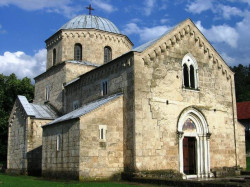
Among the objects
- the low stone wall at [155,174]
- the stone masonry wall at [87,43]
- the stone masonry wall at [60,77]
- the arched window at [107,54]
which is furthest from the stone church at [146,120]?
the arched window at [107,54]

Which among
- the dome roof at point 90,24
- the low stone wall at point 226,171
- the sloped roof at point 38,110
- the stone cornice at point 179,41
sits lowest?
the low stone wall at point 226,171

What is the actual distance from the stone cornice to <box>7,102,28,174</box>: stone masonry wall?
11597 millimetres

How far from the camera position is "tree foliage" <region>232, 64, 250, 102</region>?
6579 centimetres

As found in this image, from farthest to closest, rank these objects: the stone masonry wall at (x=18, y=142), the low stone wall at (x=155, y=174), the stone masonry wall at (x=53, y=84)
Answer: the stone masonry wall at (x=53, y=84)
the stone masonry wall at (x=18, y=142)
the low stone wall at (x=155, y=174)

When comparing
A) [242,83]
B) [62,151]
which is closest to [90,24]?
[62,151]

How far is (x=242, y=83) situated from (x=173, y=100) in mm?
59121

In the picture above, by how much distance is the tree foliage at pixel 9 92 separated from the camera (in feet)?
128

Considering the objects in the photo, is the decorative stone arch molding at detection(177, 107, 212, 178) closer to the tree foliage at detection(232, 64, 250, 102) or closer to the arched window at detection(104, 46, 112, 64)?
the arched window at detection(104, 46, 112, 64)

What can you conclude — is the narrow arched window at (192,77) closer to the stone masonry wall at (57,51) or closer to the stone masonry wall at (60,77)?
the stone masonry wall at (60,77)

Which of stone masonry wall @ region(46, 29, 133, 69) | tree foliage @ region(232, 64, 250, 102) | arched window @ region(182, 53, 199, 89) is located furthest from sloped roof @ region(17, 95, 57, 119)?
tree foliage @ region(232, 64, 250, 102)

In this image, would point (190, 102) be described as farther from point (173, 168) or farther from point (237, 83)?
point (237, 83)

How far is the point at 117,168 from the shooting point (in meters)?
18.0

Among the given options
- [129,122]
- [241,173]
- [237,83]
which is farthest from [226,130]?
[237,83]

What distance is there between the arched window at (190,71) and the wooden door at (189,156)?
3.48m
